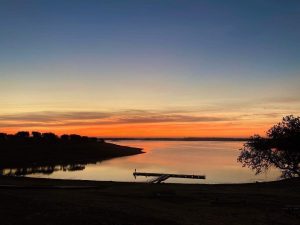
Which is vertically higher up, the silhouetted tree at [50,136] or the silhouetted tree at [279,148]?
the silhouetted tree at [50,136]

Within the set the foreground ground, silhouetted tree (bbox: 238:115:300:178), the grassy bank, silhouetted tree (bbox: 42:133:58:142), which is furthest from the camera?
silhouetted tree (bbox: 42:133:58:142)

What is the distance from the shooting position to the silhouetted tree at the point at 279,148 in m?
44.8

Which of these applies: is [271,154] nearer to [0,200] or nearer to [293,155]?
[293,155]

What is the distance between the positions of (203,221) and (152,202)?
20.9 ft

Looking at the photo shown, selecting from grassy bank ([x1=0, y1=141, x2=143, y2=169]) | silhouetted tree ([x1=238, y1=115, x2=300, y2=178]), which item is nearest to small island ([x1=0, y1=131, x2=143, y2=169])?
grassy bank ([x1=0, y1=141, x2=143, y2=169])

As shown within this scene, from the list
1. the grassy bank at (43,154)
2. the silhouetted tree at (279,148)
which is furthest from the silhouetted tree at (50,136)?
the silhouetted tree at (279,148)

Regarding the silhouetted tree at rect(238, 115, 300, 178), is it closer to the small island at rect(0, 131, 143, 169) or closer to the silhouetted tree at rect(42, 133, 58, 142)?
the small island at rect(0, 131, 143, 169)

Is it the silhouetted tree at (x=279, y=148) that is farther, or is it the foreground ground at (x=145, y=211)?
the silhouetted tree at (x=279, y=148)

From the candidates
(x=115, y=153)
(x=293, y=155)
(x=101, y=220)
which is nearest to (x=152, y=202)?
(x=101, y=220)

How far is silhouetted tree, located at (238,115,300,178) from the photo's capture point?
44812mm

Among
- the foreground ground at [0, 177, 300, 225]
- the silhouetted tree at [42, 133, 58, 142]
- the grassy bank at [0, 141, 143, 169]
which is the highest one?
the silhouetted tree at [42, 133, 58, 142]

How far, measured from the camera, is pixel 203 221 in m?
20.1

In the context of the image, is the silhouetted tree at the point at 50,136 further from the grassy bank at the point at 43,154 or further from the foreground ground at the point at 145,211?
the foreground ground at the point at 145,211

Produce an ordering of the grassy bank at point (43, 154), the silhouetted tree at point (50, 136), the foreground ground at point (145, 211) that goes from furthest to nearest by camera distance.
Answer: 1. the silhouetted tree at point (50, 136)
2. the grassy bank at point (43, 154)
3. the foreground ground at point (145, 211)
